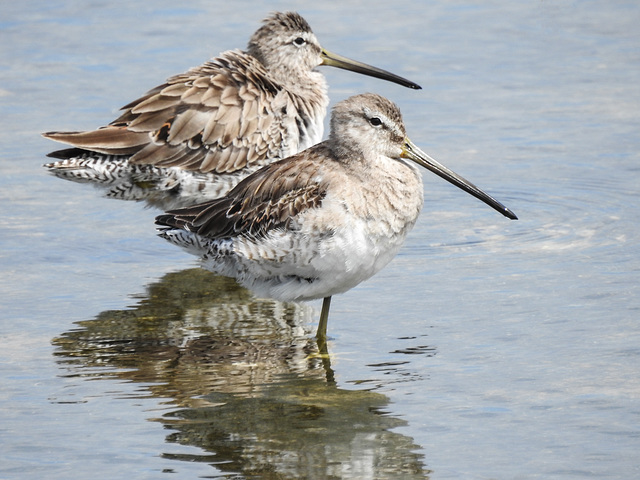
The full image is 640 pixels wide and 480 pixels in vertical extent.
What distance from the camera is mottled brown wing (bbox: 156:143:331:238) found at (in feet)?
22.7

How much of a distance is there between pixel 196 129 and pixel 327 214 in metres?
2.49

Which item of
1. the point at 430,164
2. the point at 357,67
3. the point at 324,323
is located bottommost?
the point at 324,323

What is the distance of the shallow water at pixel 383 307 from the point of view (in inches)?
229

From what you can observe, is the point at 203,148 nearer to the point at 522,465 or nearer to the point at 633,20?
the point at 522,465

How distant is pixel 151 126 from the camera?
8.91m

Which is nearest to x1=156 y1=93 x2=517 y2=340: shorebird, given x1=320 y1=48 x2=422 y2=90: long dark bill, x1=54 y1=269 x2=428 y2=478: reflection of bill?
x1=54 y1=269 x2=428 y2=478: reflection of bill

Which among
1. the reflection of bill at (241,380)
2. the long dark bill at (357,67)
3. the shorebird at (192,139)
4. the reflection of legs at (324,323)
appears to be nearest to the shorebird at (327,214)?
the reflection of legs at (324,323)

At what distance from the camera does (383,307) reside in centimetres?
767

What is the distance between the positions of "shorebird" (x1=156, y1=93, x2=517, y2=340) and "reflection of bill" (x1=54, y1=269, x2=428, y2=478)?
1.38ft

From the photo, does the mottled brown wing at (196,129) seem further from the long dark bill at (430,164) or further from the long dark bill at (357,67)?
the long dark bill at (430,164)

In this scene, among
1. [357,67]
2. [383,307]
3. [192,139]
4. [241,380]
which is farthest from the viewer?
[357,67]

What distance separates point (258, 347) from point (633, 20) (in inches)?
303

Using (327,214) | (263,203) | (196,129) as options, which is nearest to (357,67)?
(196,129)

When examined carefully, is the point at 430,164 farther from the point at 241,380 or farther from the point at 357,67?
the point at 357,67
